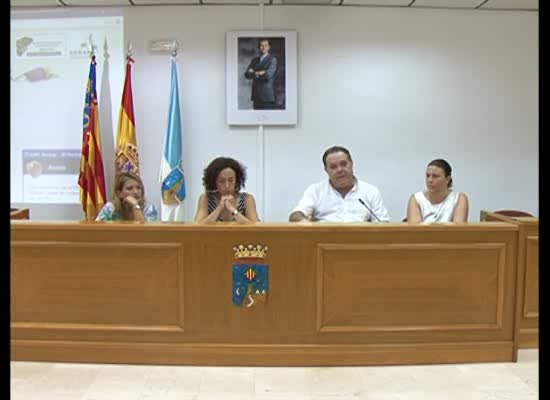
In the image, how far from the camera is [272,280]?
264 centimetres

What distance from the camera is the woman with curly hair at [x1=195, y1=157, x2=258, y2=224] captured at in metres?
3.16

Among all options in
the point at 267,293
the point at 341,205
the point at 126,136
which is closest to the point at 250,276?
the point at 267,293

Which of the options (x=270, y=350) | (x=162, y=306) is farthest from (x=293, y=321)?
(x=162, y=306)

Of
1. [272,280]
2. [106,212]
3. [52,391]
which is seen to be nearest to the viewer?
[52,391]

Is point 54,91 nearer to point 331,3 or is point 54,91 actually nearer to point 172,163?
point 172,163

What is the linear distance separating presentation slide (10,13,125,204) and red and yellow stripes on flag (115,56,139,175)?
0.56 ft

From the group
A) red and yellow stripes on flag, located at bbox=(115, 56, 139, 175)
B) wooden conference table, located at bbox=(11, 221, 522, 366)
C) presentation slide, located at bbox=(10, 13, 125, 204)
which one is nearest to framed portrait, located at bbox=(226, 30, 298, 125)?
red and yellow stripes on flag, located at bbox=(115, 56, 139, 175)

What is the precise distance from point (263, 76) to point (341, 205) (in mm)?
1517

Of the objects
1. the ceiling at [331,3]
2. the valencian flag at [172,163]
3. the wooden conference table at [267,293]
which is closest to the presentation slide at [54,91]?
the ceiling at [331,3]

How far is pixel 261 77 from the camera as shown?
4.24 m

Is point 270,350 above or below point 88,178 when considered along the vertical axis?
below

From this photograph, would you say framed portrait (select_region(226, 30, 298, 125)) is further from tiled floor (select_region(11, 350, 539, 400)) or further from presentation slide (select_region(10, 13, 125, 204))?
tiled floor (select_region(11, 350, 539, 400))
